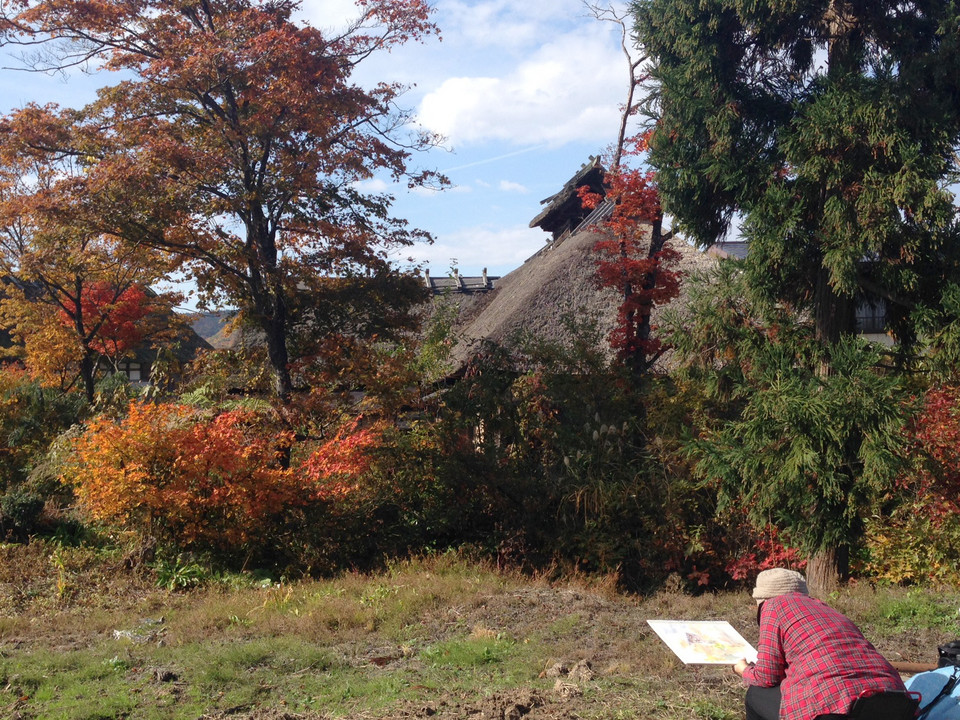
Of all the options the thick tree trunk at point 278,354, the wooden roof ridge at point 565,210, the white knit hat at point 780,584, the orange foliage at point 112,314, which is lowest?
the white knit hat at point 780,584

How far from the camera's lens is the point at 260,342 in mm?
14391

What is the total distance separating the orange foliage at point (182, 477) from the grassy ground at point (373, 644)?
2.48 feet

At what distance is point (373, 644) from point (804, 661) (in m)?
4.28

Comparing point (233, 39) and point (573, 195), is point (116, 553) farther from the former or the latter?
point (573, 195)

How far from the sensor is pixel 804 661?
3.68 meters

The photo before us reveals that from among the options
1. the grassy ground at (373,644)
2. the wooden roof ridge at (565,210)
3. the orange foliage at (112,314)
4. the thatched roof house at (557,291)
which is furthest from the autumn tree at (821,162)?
the orange foliage at (112,314)

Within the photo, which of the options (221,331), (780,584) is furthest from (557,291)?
(780,584)

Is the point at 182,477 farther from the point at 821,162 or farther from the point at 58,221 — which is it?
the point at 821,162

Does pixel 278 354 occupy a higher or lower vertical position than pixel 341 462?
higher

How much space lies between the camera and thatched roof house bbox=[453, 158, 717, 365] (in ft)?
54.2

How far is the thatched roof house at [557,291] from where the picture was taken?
650 inches

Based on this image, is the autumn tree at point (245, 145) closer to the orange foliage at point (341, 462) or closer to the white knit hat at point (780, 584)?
the orange foliage at point (341, 462)

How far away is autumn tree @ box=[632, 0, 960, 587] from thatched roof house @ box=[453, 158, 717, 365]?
5314 millimetres

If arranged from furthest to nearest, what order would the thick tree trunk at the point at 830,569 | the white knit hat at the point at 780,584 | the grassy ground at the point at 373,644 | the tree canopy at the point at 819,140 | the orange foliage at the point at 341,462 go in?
the orange foliage at the point at 341,462, the thick tree trunk at the point at 830,569, the tree canopy at the point at 819,140, the grassy ground at the point at 373,644, the white knit hat at the point at 780,584
